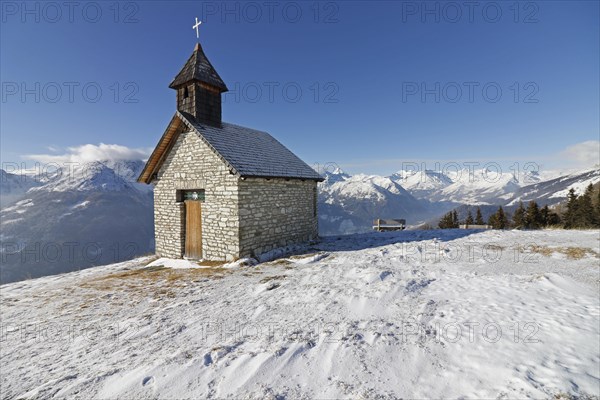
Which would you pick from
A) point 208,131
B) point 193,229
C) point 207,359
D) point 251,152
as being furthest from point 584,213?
point 207,359

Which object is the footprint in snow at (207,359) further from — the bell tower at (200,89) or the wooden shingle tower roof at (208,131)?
the bell tower at (200,89)

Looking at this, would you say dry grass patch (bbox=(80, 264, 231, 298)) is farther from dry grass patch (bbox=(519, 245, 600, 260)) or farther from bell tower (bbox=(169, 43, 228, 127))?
dry grass patch (bbox=(519, 245, 600, 260))

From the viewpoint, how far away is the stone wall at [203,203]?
12914 millimetres

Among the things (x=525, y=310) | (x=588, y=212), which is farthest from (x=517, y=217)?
(x=525, y=310)

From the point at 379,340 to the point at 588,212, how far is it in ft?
187

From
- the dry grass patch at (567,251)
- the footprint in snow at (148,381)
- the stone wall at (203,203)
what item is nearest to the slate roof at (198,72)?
the stone wall at (203,203)

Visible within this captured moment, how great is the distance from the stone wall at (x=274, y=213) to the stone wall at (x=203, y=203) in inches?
23.6

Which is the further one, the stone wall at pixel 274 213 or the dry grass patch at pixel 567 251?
the stone wall at pixel 274 213

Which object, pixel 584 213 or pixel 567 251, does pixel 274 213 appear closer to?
pixel 567 251

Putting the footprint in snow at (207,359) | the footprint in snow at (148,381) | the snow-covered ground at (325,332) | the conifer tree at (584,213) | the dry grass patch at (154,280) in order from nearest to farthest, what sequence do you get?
the snow-covered ground at (325,332), the footprint in snow at (148,381), the footprint in snow at (207,359), the dry grass patch at (154,280), the conifer tree at (584,213)

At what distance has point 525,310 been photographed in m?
6.33

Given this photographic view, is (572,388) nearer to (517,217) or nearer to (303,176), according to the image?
(303,176)

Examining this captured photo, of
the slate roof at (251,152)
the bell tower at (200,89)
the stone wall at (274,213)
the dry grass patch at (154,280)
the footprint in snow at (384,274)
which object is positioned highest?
the bell tower at (200,89)

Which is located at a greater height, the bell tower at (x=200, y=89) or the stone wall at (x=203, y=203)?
the bell tower at (x=200, y=89)
